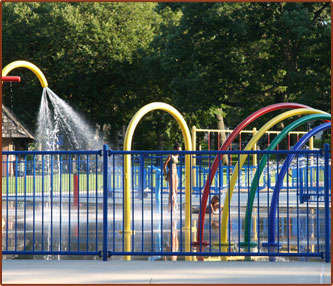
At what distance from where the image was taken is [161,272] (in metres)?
9.23

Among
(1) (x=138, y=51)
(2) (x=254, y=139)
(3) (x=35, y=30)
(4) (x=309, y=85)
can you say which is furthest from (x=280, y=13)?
(2) (x=254, y=139)

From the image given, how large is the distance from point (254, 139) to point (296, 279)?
478 cm

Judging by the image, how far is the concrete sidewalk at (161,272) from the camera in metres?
8.70

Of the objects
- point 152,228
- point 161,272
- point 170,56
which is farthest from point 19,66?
point 170,56

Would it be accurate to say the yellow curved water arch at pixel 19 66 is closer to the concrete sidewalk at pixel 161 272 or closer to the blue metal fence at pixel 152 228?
the blue metal fence at pixel 152 228

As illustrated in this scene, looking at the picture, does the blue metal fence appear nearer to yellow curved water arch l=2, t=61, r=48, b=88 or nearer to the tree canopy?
yellow curved water arch l=2, t=61, r=48, b=88

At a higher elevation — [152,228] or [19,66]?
[19,66]

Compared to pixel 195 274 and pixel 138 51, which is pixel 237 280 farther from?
pixel 138 51

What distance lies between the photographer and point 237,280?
8656 mm

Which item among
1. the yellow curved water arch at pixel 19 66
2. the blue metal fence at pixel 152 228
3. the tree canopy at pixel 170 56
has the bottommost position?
the blue metal fence at pixel 152 228

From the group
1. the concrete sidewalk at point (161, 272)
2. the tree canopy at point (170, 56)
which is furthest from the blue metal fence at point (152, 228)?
the tree canopy at point (170, 56)

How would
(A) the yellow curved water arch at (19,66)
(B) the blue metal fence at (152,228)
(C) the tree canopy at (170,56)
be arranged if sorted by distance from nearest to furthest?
(B) the blue metal fence at (152,228)
(A) the yellow curved water arch at (19,66)
(C) the tree canopy at (170,56)

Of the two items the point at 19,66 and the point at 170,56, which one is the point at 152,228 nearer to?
the point at 19,66

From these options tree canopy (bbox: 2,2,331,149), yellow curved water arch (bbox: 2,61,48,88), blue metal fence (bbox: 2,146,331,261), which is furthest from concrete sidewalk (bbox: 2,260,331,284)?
tree canopy (bbox: 2,2,331,149)
